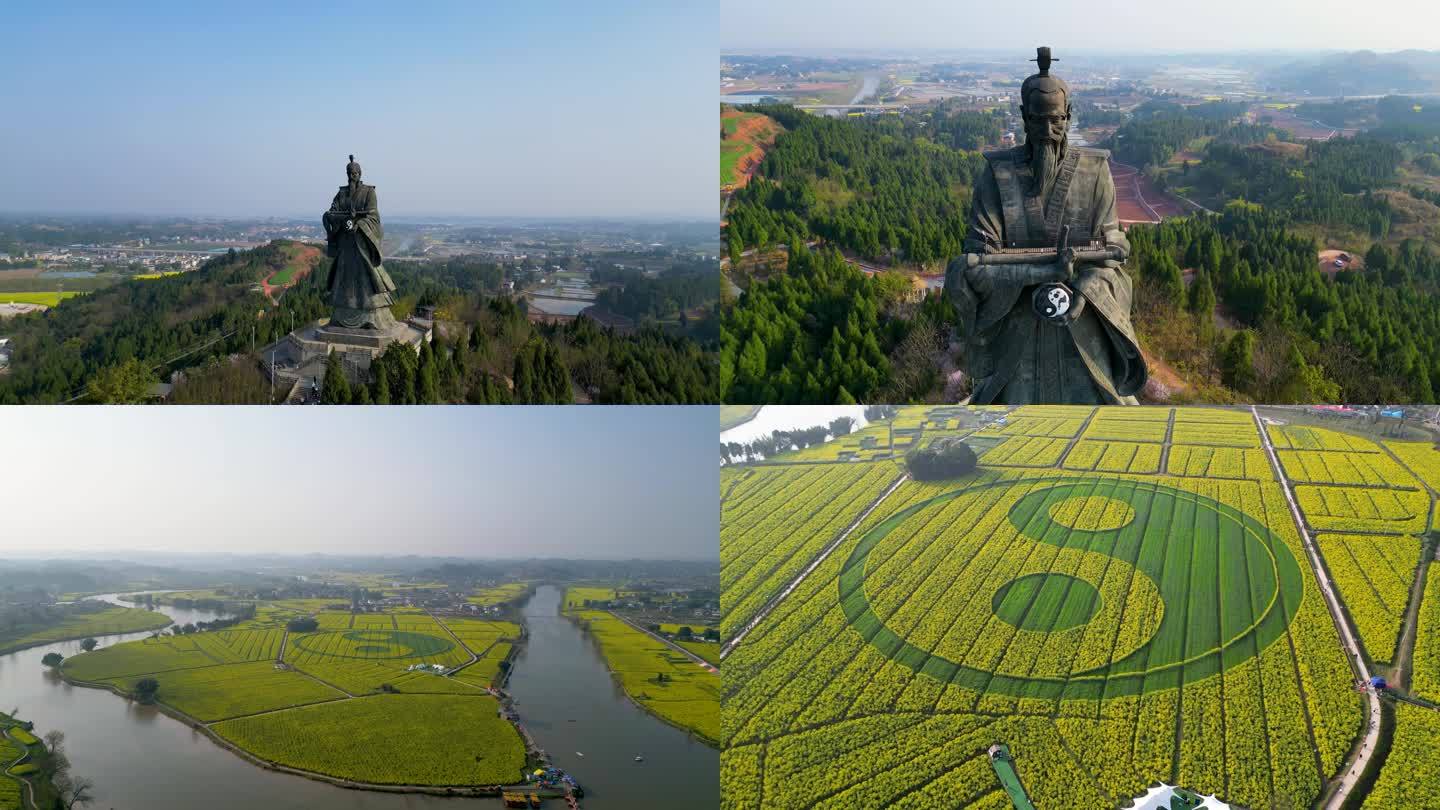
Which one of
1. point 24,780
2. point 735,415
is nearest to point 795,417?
point 735,415

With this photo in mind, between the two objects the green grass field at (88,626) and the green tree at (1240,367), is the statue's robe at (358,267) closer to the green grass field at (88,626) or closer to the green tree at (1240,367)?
the green grass field at (88,626)

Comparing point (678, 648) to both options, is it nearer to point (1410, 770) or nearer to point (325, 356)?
point (1410, 770)

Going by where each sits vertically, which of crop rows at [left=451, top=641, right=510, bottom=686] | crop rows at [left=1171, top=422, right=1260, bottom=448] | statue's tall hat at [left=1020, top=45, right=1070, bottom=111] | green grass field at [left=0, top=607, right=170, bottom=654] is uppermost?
statue's tall hat at [left=1020, top=45, right=1070, bottom=111]

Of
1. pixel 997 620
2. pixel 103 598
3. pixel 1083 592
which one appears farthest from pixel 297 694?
pixel 1083 592

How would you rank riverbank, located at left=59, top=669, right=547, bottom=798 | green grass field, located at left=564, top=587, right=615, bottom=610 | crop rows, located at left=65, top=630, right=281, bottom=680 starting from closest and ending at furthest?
riverbank, located at left=59, top=669, right=547, bottom=798 → crop rows, located at left=65, top=630, right=281, bottom=680 → green grass field, located at left=564, top=587, right=615, bottom=610

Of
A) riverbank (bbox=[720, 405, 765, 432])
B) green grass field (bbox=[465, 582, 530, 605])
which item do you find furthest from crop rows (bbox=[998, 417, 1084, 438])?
green grass field (bbox=[465, 582, 530, 605])

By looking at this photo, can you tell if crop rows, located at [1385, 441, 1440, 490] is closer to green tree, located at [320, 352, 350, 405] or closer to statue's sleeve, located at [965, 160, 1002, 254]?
statue's sleeve, located at [965, 160, 1002, 254]

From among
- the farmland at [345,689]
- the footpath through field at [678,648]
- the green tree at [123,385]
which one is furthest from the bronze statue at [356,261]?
the footpath through field at [678,648]
